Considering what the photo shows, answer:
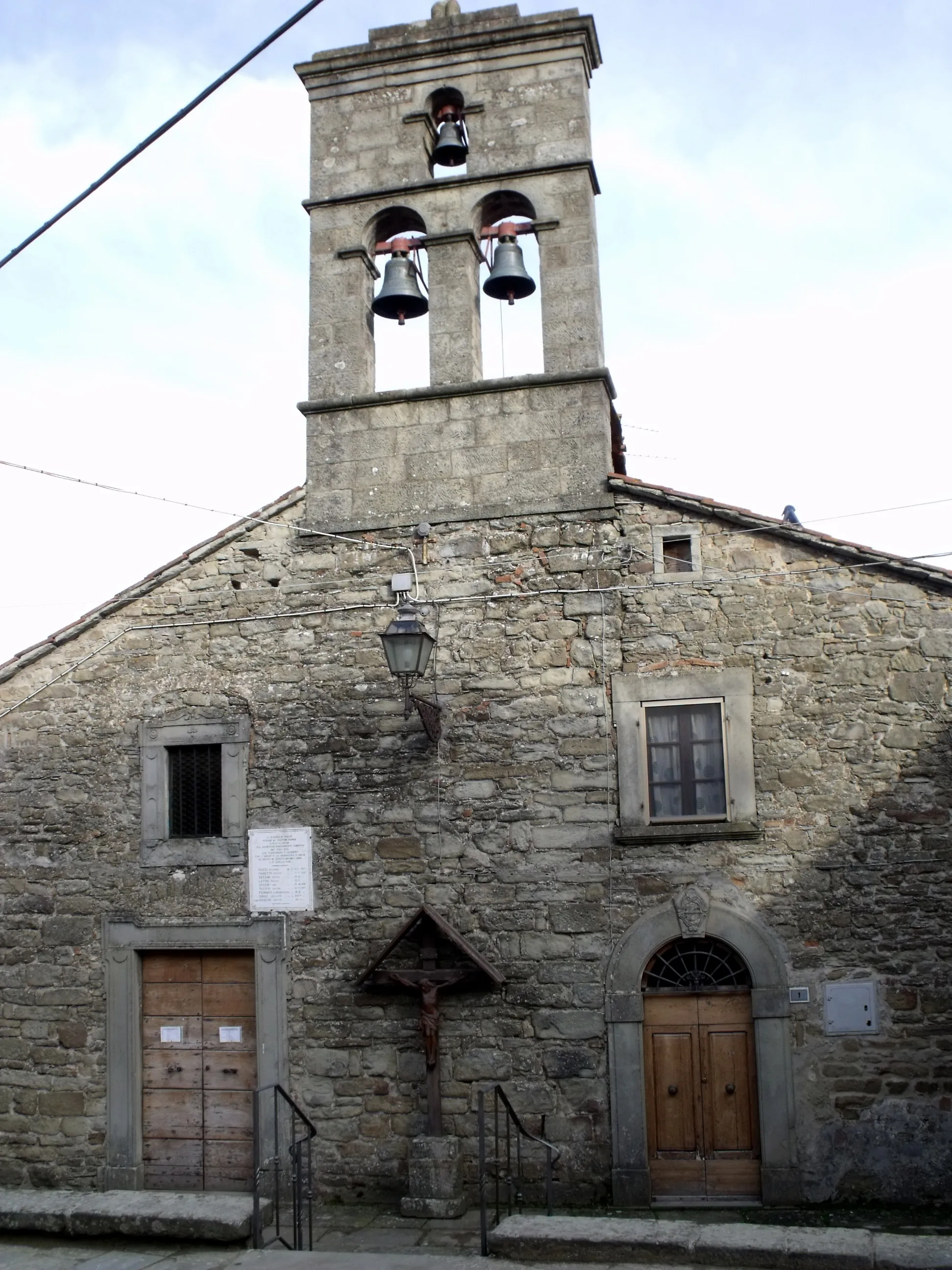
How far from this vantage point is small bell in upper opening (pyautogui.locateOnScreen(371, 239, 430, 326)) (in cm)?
1055

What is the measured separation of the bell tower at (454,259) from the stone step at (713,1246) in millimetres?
5137

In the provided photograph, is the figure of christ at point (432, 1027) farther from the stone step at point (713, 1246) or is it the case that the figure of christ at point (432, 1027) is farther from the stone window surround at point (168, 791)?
the stone step at point (713, 1246)

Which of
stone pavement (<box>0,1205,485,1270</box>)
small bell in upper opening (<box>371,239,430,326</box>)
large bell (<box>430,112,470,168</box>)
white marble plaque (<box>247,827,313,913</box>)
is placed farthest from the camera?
large bell (<box>430,112,470,168</box>)

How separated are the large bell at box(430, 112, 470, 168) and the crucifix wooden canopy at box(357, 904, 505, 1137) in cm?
618

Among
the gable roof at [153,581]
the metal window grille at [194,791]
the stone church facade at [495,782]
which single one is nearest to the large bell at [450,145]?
the stone church facade at [495,782]

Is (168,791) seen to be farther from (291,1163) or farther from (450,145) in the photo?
(450,145)

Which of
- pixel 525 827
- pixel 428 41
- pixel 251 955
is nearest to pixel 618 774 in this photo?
pixel 525 827

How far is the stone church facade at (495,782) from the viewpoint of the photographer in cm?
908

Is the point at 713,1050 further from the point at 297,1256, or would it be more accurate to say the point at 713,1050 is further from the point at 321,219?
the point at 321,219

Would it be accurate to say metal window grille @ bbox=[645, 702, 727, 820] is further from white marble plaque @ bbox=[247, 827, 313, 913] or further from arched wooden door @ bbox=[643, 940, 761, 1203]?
white marble plaque @ bbox=[247, 827, 313, 913]

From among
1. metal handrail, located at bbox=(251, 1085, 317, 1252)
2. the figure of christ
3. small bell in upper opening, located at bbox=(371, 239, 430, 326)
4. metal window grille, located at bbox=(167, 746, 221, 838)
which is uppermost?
small bell in upper opening, located at bbox=(371, 239, 430, 326)

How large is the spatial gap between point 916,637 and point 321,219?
5837 mm

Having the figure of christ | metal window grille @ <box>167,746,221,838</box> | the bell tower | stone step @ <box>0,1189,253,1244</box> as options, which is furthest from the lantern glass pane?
stone step @ <box>0,1189,253,1244</box>

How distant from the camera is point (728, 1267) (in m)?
6.35
